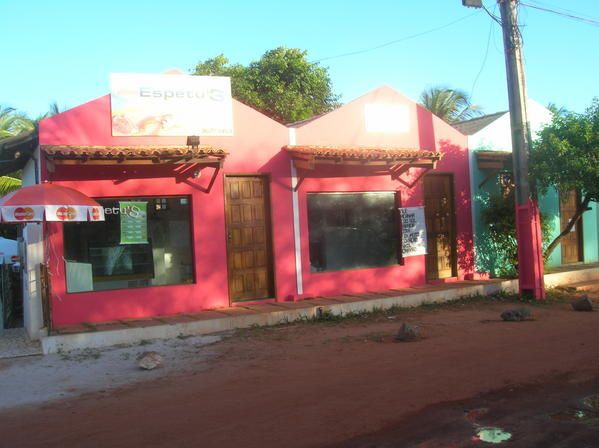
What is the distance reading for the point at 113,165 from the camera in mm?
9609

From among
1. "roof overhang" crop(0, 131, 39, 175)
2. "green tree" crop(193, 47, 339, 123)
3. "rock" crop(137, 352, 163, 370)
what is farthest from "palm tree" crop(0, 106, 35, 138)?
"rock" crop(137, 352, 163, 370)

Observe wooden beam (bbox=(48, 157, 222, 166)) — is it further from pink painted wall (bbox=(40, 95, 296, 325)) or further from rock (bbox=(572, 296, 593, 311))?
rock (bbox=(572, 296, 593, 311))

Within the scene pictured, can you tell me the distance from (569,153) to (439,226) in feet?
10.2

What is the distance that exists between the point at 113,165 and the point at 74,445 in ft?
18.8

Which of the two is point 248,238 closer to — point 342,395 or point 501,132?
point 342,395

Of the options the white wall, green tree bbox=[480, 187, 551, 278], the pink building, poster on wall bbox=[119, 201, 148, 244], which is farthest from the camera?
the white wall

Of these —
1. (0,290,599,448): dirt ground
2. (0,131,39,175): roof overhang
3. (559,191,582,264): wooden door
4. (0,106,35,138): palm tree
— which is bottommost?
(0,290,599,448): dirt ground

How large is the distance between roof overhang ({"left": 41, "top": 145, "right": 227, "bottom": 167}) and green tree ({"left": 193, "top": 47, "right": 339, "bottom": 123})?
46.6ft

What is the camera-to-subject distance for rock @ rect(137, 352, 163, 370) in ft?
24.2

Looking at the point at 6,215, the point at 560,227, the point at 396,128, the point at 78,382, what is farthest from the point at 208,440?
the point at 560,227

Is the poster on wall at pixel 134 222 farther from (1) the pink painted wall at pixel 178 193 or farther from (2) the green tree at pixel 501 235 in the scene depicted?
(2) the green tree at pixel 501 235

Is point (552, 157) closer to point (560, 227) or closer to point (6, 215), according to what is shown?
point (560, 227)

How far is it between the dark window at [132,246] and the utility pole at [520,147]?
21.6ft

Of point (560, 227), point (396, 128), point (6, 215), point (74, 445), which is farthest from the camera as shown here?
point (560, 227)
